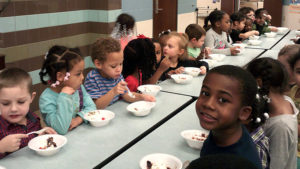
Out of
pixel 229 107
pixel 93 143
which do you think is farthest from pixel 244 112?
pixel 93 143

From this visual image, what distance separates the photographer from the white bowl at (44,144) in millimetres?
1613

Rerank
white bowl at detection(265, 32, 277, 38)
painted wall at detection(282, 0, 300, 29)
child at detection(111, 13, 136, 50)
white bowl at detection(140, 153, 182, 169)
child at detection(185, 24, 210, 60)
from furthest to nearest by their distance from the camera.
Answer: painted wall at detection(282, 0, 300, 29), white bowl at detection(265, 32, 277, 38), child at detection(185, 24, 210, 60), child at detection(111, 13, 136, 50), white bowl at detection(140, 153, 182, 169)

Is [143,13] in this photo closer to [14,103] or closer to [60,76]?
[60,76]

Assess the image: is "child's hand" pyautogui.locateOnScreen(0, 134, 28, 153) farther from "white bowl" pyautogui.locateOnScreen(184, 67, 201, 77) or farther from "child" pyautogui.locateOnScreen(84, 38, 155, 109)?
"white bowl" pyautogui.locateOnScreen(184, 67, 201, 77)

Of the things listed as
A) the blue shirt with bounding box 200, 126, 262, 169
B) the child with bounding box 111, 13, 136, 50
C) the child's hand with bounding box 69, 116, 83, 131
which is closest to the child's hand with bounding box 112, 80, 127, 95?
the child's hand with bounding box 69, 116, 83, 131

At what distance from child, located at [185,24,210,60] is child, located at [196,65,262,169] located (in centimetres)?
248

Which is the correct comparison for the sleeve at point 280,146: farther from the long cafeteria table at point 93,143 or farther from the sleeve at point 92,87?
the sleeve at point 92,87

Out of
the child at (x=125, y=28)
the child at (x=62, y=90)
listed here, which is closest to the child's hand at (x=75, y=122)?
the child at (x=62, y=90)

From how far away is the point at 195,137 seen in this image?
1784 mm

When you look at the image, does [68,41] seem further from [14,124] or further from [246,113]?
[246,113]

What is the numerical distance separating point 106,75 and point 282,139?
1.35 metres

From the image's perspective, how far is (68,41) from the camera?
427cm

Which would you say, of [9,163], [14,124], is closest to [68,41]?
[14,124]

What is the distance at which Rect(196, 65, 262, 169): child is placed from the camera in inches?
50.5
